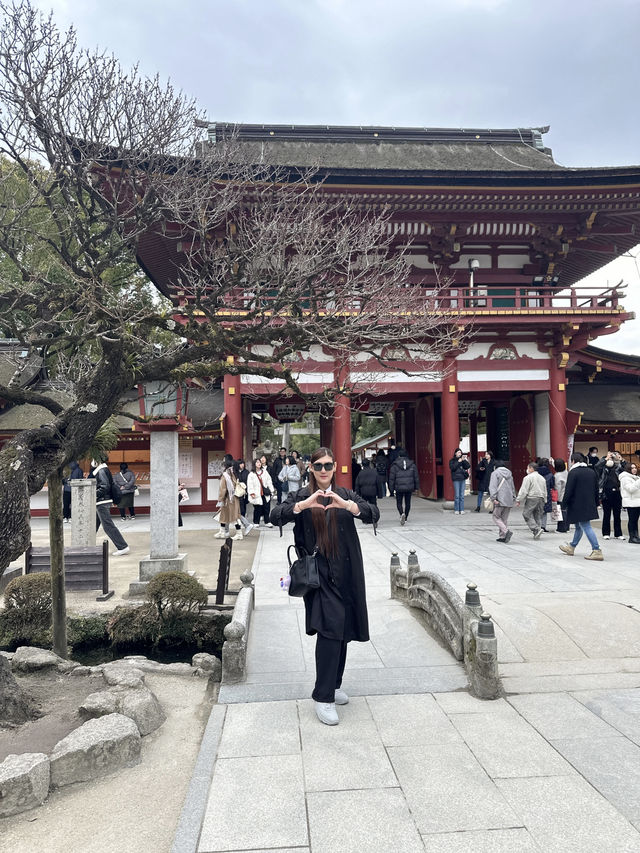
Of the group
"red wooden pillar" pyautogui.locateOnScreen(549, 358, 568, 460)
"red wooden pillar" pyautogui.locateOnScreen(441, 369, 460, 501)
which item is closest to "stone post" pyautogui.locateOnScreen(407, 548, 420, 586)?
"red wooden pillar" pyautogui.locateOnScreen(441, 369, 460, 501)

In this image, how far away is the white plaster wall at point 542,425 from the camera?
16125 mm

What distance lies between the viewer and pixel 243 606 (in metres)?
5.20

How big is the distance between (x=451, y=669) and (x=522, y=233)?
15.0 m

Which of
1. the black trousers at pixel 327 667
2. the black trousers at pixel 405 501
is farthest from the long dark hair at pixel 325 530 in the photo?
the black trousers at pixel 405 501

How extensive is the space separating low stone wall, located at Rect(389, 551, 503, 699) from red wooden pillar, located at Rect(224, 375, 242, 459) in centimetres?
938

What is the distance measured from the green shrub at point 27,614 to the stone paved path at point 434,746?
297cm

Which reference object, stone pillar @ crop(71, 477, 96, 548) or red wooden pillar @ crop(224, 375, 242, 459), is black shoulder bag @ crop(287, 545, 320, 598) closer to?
stone pillar @ crop(71, 477, 96, 548)

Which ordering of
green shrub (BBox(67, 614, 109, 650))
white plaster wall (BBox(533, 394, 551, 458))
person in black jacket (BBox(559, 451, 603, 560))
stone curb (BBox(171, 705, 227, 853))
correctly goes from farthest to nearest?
white plaster wall (BBox(533, 394, 551, 458)), person in black jacket (BBox(559, 451, 603, 560)), green shrub (BBox(67, 614, 109, 650)), stone curb (BBox(171, 705, 227, 853))

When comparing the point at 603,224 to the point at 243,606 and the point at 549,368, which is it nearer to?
the point at 549,368

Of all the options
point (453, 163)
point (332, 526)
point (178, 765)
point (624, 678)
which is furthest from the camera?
point (453, 163)

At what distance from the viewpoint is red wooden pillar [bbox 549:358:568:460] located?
615 inches

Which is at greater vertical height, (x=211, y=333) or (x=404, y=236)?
(x=404, y=236)

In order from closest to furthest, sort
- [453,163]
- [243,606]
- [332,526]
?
1. [332,526]
2. [243,606]
3. [453,163]

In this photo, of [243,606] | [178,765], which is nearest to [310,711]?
[178,765]
